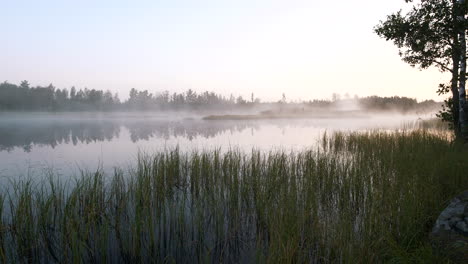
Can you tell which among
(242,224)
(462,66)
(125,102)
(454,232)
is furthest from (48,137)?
(125,102)

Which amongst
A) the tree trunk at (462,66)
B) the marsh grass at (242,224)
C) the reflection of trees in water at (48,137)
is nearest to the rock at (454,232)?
the marsh grass at (242,224)

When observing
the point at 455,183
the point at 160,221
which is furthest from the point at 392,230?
the point at 160,221

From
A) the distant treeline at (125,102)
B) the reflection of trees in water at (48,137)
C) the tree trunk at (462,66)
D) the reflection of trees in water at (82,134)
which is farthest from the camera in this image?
the distant treeline at (125,102)

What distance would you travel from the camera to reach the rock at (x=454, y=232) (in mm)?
3369

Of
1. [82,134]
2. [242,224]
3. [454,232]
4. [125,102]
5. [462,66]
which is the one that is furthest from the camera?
[125,102]

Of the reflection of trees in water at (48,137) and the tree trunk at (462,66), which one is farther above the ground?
the tree trunk at (462,66)

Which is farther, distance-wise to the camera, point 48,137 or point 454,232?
point 48,137

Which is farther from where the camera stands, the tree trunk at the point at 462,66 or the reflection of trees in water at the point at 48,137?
the reflection of trees in water at the point at 48,137

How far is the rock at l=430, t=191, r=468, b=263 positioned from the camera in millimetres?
3369

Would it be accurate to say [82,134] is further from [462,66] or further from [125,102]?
[125,102]

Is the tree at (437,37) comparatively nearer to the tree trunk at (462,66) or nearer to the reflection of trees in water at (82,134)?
the tree trunk at (462,66)

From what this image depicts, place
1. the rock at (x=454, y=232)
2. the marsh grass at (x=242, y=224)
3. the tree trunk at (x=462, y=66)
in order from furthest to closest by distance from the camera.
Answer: the tree trunk at (x=462, y=66) → the marsh grass at (x=242, y=224) → the rock at (x=454, y=232)

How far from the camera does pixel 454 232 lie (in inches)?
144

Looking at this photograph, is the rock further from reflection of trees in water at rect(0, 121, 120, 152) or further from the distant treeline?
the distant treeline
